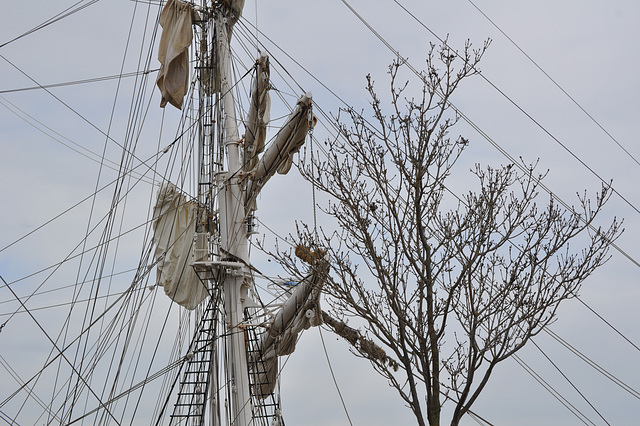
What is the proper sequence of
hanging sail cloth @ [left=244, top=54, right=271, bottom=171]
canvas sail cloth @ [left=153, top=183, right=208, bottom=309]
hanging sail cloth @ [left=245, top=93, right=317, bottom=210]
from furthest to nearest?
1. canvas sail cloth @ [left=153, top=183, right=208, bottom=309]
2. hanging sail cloth @ [left=244, top=54, right=271, bottom=171]
3. hanging sail cloth @ [left=245, top=93, right=317, bottom=210]

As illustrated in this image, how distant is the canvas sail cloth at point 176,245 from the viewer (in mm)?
14836

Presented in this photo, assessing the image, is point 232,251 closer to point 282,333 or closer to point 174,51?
point 282,333

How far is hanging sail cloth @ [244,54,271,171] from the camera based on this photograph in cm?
1374

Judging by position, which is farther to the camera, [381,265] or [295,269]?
[295,269]

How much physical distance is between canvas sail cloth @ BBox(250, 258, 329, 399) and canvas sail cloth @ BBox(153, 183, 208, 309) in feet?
6.93

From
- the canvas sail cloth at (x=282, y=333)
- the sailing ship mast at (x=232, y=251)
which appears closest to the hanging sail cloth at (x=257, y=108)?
the sailing ship mast at (x=232, y=251)

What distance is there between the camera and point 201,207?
14.2 metres

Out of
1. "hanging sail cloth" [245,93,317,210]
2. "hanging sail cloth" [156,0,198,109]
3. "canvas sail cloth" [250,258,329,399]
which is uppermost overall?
"hanging sail cloth" [156,0,198,109]

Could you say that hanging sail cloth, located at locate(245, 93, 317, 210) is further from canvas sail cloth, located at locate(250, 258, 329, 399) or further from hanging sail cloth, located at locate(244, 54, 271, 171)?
canvas sail cloth, located at locate(250, 258, 329, 399)

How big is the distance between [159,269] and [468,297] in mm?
9774

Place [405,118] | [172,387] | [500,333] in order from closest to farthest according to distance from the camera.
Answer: [500,333], [405,118], [172,387]

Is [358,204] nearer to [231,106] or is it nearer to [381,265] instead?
[381,265]

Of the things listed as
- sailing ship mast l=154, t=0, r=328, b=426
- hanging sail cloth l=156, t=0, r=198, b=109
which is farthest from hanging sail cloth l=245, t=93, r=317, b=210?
hanging sail cloth l=156, t=0, r=198, b=109

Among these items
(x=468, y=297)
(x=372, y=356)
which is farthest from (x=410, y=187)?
(x=372, y=356)
